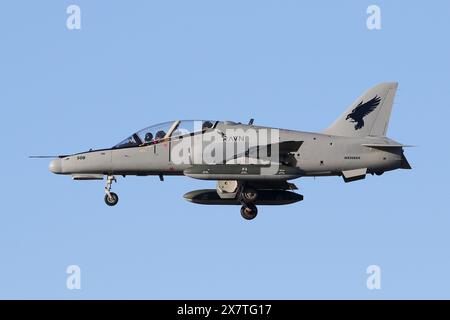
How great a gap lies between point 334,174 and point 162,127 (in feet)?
23.3

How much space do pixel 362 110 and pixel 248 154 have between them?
5.20m

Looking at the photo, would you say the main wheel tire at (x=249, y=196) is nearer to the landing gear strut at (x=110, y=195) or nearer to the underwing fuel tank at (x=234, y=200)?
the underwing fuel tank at (x=234, y=200)

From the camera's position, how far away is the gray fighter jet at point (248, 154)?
57.7 m

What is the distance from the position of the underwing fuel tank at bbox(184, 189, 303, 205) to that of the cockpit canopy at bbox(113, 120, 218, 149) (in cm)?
290

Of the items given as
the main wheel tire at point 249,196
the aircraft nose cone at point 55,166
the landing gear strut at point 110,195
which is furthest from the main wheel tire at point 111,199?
the main wheel tire at point 249,196

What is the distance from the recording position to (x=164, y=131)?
58.8 metres

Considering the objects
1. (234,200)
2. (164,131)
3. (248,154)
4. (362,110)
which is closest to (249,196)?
(234,200)

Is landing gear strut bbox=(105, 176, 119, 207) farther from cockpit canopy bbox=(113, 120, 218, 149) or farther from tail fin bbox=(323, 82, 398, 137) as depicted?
tail fin bbox=(323, 82, 398, 137)

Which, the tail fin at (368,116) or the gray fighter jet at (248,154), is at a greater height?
the tail fin at (368,116)

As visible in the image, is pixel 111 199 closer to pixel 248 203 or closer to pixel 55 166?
pixel 55 166

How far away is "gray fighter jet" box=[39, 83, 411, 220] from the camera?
57656mm

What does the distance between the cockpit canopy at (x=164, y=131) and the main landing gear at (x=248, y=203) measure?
3.05 m
